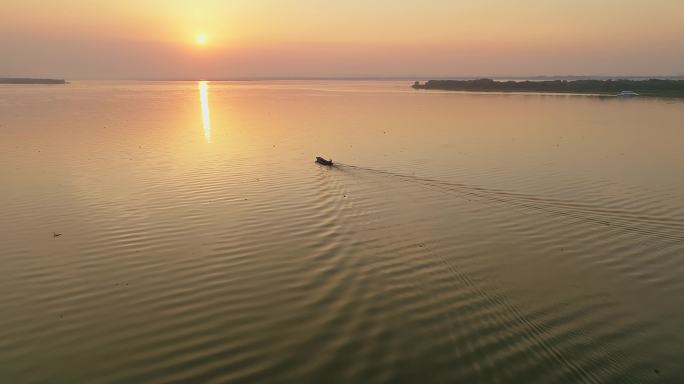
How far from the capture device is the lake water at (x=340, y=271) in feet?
23.6

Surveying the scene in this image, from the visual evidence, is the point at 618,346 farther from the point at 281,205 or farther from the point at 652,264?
the point at 281,205

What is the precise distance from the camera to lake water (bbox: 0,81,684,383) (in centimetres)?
720

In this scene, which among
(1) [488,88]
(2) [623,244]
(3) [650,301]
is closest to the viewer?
(3) [650,301]

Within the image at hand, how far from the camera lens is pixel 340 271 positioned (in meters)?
10.5

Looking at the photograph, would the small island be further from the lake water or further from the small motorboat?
the small motorboat

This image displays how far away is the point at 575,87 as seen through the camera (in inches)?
4028

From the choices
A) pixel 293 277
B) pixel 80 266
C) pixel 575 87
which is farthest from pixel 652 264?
pixel 575 87

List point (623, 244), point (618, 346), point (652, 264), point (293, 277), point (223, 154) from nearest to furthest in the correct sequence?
point (618, 346) < point (293, 277) < point (652, 264) < point (623, 244) < point (223, 154)

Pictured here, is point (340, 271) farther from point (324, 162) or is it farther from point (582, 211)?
point (324, 162)

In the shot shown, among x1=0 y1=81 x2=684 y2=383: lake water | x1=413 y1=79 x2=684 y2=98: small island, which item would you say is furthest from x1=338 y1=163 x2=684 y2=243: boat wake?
x1=413 y1=79 x2=684 y2=98: small island

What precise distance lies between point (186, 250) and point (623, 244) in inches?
476

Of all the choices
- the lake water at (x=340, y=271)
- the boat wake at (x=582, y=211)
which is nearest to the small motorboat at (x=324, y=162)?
the lake water at (x=340, y=271)

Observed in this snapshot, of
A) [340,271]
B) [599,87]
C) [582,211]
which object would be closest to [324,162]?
[582,211]

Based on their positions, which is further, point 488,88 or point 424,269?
point 488,88
